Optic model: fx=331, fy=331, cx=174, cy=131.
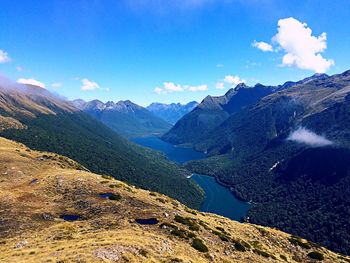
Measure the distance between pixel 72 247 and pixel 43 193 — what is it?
47.2 m

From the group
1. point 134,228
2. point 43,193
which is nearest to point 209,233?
point 134,228

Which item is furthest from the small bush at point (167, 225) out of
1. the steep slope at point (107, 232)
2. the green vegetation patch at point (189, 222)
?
the green vegetation patch at point (189, 222)

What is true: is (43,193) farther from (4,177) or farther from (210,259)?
(210,259)

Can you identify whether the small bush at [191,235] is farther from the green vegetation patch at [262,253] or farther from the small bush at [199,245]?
the green vegetation patch at [262,253]

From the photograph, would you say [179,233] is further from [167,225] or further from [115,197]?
[115,197]

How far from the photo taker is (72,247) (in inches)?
2147

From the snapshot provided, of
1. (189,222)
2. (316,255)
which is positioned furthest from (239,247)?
(316,255)

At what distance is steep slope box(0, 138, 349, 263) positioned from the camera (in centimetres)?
5494

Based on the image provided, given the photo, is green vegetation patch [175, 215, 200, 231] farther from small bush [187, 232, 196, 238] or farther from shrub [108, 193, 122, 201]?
shrub [108, 193, 122, 201]

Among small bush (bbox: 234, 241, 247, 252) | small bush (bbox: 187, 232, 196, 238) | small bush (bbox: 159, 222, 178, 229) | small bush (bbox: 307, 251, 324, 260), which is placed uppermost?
small bush (bbox: 159, 222, 178, 229)

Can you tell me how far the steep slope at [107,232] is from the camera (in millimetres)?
54938

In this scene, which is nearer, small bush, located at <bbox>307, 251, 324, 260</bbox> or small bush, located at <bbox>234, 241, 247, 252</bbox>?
small bush, located at <bbox>234, 241, 247, 252</bbox>

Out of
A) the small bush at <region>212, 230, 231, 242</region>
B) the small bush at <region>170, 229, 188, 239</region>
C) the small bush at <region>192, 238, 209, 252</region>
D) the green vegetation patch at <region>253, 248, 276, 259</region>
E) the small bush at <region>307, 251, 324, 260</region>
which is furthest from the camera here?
the small bush at <region>307, 251, 324, 260</region>

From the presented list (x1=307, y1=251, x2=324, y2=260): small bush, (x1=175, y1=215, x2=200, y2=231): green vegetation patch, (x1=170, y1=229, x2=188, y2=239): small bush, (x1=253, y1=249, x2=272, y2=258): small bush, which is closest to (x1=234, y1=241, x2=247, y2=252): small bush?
(x1=253, y1=249, x2=272, y2=258): small bush
